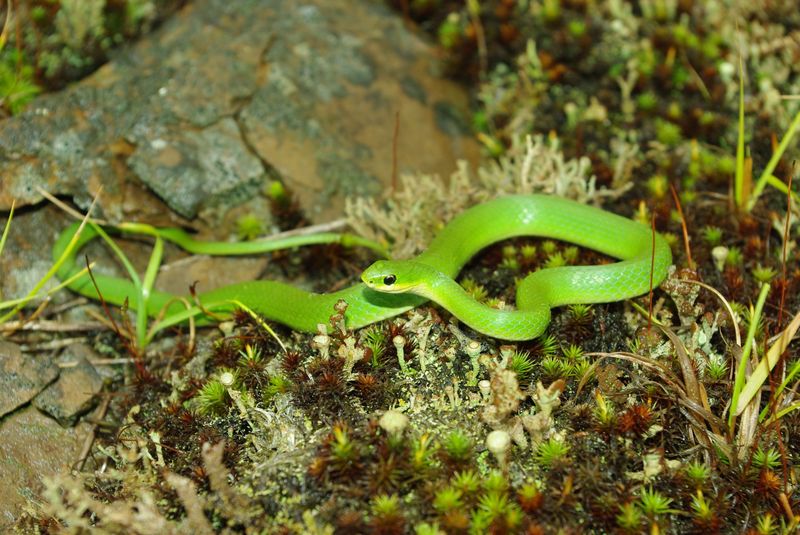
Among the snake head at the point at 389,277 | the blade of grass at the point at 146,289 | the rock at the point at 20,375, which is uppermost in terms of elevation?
the snake head at the point at 389,277

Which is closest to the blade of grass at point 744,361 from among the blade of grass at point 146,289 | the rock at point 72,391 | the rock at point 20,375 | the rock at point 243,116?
the rock at point 243,116

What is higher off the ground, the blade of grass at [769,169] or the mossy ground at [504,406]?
the blade of grass at [769,169]

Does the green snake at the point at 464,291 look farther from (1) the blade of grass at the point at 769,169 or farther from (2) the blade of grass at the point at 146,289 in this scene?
(1) the blade of grass at the point at 769,169

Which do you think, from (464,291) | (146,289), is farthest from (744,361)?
(146,289)

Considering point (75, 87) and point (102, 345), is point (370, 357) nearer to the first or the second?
point (102, 345)

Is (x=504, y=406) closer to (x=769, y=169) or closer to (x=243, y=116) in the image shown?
(x=769, y=169)

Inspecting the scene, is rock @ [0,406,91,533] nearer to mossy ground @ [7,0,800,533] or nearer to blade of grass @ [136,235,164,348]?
mossy ground @ [7,0,800,533]

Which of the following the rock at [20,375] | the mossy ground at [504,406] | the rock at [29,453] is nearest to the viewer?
the mossy ground at [504,406]
